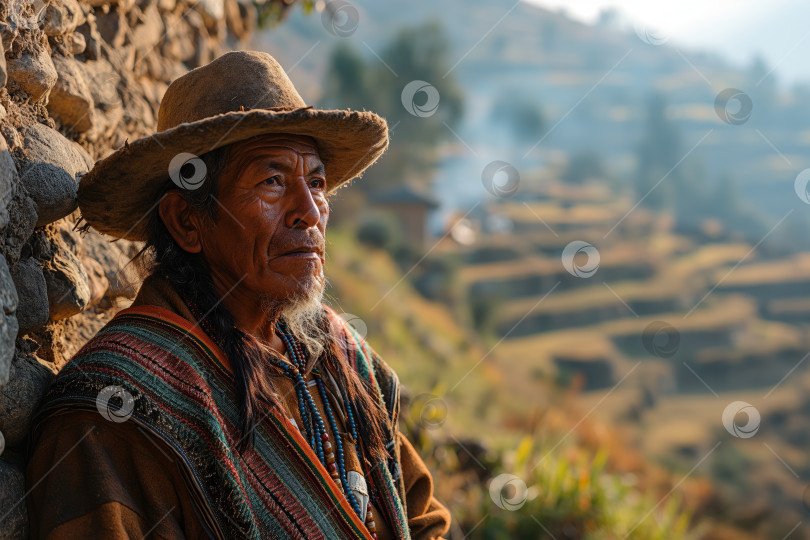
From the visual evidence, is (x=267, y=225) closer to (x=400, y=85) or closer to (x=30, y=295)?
(x=30, y=295)

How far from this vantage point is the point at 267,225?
6.57 ft

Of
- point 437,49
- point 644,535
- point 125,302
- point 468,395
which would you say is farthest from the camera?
point 437,49

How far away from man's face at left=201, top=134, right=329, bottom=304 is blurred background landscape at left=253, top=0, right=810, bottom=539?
54 cm

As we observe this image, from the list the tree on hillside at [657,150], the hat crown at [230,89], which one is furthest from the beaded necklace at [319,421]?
the tree on hillside at [657,150]

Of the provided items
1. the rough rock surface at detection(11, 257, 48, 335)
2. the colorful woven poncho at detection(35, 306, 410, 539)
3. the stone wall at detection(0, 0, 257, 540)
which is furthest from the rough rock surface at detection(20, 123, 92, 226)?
the colorful woven poncho at detection(35, 306, 410, 539)

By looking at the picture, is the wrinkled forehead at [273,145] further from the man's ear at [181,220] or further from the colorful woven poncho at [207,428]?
the colorful woven poncho at [207,428]

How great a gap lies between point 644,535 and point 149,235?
5.88 m

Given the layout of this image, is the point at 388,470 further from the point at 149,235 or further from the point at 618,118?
the point at 618,118

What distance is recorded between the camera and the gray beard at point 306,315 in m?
2.06

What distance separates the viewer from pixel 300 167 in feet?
6.77

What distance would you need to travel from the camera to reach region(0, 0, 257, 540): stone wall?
1.70 meters

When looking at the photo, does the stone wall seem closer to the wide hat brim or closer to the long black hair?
the wide hat brim

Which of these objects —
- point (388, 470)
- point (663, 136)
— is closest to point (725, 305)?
point (663, 136)

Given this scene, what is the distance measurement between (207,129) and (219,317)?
51 centimetres
